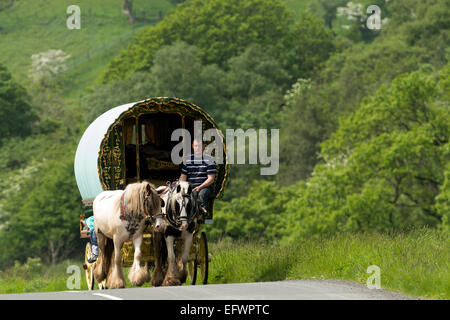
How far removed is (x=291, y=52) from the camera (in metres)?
104

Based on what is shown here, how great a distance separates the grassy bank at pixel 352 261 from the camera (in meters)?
12.8

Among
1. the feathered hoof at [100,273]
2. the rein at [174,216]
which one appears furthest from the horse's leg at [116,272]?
the rein at [174,216]

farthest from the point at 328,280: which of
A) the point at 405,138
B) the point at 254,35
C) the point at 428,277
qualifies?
the point at 254,35

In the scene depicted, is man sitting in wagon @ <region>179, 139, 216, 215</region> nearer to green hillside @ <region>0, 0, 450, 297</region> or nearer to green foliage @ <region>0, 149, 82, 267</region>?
green hillside @ <region>0, 0, 450, 297</region>

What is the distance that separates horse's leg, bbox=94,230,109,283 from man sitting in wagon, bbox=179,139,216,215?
1750 millimetres

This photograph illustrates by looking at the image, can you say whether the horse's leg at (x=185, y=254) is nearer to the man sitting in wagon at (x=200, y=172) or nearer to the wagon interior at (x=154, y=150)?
the man sitting in wagon at (x=200, y=172)

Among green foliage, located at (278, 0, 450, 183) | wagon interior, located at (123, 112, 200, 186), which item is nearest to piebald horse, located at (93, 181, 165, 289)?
wagon interior, located at (123, 112, 200, 186)

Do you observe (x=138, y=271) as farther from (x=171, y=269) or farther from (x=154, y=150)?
(x=154, y=150)

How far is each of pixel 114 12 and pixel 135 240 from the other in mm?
138207

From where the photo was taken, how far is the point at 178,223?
50.7 feet

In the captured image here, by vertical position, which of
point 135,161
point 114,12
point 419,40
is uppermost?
point 114,12

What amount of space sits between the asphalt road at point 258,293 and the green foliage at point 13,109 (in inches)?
3330

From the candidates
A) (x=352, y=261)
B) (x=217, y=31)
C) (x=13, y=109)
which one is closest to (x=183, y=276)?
(x=352, y=261)

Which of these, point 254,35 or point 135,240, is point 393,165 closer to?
point 135,240
